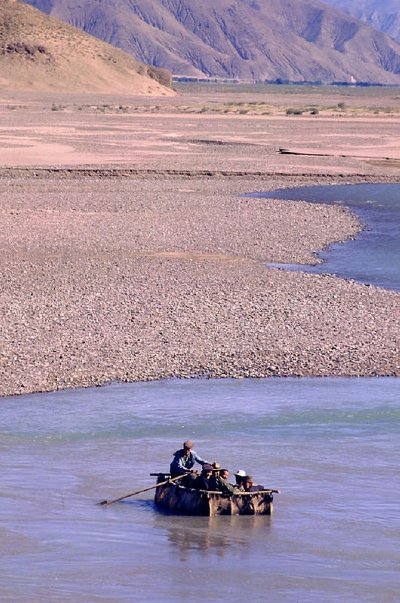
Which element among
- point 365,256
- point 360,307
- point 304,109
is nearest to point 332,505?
point 360,307

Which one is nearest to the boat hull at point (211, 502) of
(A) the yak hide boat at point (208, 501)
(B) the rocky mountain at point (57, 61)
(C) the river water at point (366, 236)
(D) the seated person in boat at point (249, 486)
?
(A) the yak hide boat at point (208, 501)

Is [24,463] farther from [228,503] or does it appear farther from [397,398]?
[397,398]

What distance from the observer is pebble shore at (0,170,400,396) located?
18875 mm

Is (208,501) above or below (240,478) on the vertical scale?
below

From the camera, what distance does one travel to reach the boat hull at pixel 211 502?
1309 centimetres

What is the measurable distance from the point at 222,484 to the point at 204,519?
48 cm

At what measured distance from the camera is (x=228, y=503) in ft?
43.4

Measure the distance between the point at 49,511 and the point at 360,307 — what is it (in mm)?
10463

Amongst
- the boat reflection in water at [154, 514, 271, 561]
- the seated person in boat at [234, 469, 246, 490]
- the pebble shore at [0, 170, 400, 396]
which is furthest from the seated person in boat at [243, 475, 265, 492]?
the pebble shore at [0, 170, 400, 396]

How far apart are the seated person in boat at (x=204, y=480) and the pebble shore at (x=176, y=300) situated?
4866 mm

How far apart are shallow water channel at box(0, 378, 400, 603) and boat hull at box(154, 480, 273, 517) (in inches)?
5.0

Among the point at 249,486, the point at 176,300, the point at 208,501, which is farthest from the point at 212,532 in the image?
the point at 176,300

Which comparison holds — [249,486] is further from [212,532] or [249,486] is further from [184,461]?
[184,461]

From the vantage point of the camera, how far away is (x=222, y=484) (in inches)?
514
